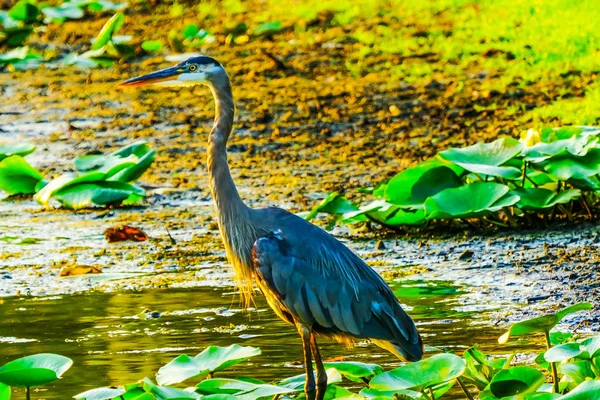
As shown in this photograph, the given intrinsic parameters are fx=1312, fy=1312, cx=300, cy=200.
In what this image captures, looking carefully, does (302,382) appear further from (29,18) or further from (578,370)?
(29,18)

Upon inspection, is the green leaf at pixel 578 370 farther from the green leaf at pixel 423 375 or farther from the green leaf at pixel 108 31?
the green leaf at pixel 108 31

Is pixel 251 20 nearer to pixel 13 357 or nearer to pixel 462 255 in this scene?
pixel 462 255

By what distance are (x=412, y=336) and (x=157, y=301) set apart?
6.93 ft

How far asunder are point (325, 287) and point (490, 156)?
2.48 m

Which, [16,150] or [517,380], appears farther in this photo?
[16,150]

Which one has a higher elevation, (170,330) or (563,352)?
(563,352)

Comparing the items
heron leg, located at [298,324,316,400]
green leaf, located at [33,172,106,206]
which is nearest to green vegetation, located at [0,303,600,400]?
heron leg, located at [298,324,316,400]

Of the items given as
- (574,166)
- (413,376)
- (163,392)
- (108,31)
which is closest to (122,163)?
(574,166)

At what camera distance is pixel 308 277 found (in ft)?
18.5

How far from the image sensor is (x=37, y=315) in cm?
695

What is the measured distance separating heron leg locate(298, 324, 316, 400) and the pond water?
25 cm

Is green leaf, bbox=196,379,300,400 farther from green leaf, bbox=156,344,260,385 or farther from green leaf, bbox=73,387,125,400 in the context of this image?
green leaf, bbox=73,387,125,400

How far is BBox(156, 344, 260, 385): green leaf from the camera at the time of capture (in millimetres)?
4793

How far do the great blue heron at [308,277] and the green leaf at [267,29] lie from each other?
28.8 ft
